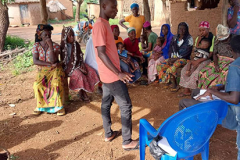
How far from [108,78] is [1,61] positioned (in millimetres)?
6177

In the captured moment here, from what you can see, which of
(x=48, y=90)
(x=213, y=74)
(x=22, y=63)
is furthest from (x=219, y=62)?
(x=22, y=63)

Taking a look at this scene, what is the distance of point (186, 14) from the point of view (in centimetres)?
668

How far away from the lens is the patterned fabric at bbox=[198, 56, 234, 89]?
372 cm

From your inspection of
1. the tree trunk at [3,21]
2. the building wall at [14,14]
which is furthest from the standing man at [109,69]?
the building wall at [14,14]

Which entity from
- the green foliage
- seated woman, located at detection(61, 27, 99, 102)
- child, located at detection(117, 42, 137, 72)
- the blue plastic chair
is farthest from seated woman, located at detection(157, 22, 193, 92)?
the green foliage

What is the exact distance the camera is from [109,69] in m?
2.38

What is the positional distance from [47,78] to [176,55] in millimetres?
2766

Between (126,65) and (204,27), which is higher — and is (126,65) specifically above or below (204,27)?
below

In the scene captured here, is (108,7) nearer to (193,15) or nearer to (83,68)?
(83,68)

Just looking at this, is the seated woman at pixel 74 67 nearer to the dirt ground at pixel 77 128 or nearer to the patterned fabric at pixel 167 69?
the dirt ground at pixel 77 128

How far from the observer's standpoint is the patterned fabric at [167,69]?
15.1 ft

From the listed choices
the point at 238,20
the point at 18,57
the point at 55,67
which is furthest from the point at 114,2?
the point at 18,57

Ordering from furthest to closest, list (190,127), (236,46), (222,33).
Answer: (222,33) < (236,46) < (190,127)

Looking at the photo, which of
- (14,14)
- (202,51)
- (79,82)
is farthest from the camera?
(14,14)
